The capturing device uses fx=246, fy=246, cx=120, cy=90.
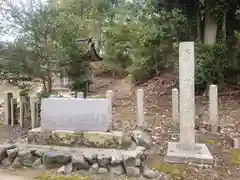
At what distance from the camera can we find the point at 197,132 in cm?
575

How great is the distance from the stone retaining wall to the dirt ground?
0.43 meters

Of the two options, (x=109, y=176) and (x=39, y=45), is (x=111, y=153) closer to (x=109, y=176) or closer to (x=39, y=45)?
(x=109, y=176)

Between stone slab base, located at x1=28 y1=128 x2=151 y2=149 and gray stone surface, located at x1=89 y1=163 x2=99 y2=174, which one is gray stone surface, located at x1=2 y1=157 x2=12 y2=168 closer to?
stone slab base, located at x1=28 y1=128 x2=151 y2=149

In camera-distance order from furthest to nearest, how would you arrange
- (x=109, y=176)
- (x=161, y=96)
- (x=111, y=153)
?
(x=161, y=96) → (x=111, y=153) → (x=109, y=176)

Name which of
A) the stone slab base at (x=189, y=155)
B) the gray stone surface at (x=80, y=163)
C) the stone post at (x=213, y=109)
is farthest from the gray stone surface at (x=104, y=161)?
the stone post at (x=213, y=109)

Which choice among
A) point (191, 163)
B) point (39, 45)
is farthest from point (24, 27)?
point (191, 163)

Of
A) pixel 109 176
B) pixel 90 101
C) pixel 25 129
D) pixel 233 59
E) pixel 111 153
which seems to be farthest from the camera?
pixel 233 59

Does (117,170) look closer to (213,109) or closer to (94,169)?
(94,169)

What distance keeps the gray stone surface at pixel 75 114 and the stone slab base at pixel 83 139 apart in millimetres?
97

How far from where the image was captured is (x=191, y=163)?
3990 millimetres

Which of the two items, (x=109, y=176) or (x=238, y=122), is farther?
(x=238, y=122)

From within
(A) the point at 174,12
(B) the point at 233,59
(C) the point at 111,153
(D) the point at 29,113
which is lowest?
(C) the point at 111,153

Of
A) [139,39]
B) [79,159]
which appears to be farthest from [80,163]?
[139,39]

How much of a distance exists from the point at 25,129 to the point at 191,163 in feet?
14.0
